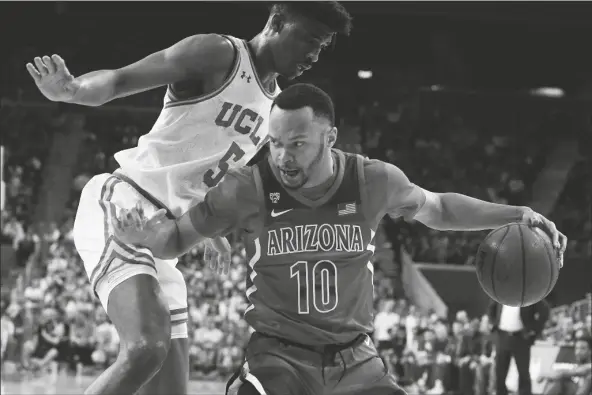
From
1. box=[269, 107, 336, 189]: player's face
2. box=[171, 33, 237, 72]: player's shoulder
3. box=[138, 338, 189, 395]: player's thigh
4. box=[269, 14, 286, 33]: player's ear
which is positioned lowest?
box=[138, 338, 189, 395]: player's thigh

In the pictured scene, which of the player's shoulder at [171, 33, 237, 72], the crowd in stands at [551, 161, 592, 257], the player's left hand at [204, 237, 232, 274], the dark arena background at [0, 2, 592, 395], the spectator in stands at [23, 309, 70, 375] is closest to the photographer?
the player's shoulder at [171, 33, 237, 72]

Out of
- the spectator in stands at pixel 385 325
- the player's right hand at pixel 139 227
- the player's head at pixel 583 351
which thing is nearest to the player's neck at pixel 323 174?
the player's right hand at pixel 139 227

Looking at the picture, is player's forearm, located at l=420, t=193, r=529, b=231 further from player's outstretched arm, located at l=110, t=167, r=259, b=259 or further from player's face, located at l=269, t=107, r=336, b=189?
player's outstretched arm, located at l=110, t=167, r=259, b=259

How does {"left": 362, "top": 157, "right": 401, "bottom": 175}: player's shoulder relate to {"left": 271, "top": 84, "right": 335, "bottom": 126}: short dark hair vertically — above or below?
below

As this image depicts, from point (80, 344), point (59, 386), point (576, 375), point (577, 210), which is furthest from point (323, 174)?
point (577, 210)

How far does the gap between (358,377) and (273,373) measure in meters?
0.29

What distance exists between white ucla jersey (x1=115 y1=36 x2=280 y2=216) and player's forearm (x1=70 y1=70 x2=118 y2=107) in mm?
348

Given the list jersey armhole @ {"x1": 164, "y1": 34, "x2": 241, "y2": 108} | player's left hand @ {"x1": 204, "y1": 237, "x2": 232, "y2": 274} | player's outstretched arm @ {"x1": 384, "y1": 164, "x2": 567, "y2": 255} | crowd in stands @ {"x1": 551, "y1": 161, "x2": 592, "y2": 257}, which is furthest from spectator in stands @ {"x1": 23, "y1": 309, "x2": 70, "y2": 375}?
player's outstretched arm @ {"x1": 384, "y1": 164, "x2": 567, "y2": 255}

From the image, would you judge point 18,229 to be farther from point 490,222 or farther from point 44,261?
point 490,222

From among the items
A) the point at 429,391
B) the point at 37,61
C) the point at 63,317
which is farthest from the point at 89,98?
the point at 63,317

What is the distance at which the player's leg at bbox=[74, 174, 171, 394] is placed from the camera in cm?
323

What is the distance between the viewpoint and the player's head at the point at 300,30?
3.79 meters

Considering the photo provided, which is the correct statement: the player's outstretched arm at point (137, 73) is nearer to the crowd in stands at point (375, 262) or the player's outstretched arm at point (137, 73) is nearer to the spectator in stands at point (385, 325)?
the crowd in stands at point (375, 262)

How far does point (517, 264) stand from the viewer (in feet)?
11.4
